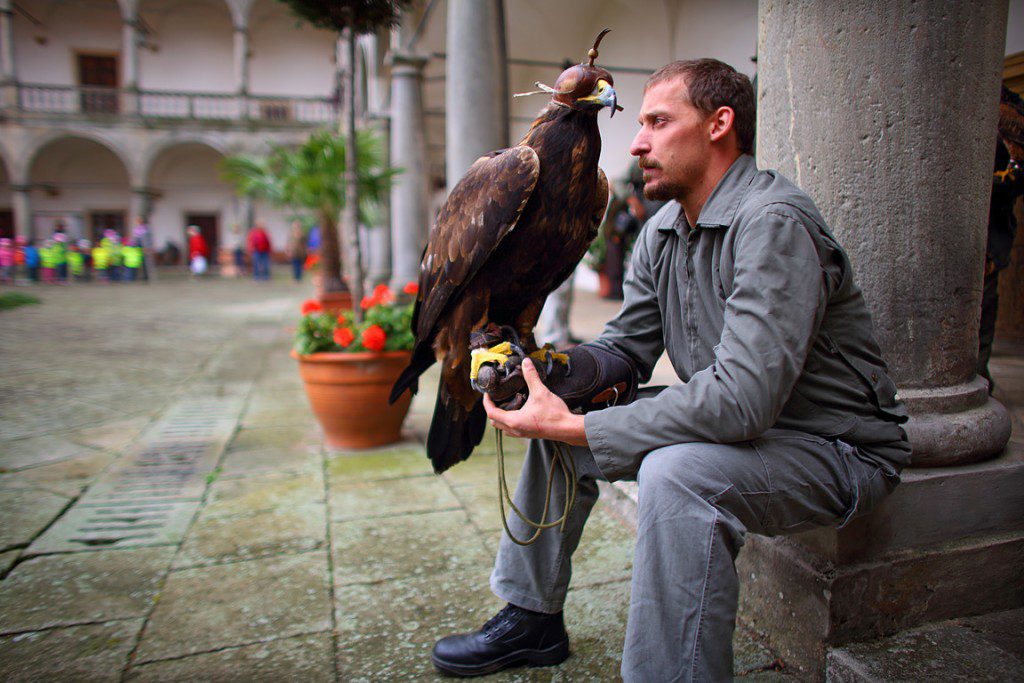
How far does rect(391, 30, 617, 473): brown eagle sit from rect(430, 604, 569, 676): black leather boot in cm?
45

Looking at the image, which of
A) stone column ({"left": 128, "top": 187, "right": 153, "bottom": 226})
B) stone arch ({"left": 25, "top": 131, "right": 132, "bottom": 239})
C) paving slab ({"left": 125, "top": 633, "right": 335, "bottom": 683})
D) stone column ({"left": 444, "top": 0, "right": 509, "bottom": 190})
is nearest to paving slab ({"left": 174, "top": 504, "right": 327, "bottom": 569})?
paving slab ({"left": 125, "top": 633, "right": 335, "bottom": 683})

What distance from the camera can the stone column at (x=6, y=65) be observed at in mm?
22000

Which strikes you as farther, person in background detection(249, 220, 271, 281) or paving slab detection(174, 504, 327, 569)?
person in background detection(249, 220, 271, 281)

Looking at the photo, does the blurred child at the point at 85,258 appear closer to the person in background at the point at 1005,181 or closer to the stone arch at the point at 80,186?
the stone arch at the point at 80,186

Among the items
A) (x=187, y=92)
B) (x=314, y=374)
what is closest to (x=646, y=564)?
(x=314, y=374)

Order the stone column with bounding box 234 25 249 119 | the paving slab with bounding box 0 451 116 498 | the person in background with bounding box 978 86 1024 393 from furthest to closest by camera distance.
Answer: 1. the stone column with bounding box 234 25 249 119
2. the paving slab with bounding box 0 451 116 498
3. the person in background with bounding box 978 86 1024 393

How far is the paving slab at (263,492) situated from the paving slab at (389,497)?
0.12 m

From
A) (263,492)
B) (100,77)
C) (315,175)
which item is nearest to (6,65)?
(100,77)

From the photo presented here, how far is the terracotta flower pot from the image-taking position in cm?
351

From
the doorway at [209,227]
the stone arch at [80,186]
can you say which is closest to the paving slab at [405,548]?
the stone arch at [80,186]

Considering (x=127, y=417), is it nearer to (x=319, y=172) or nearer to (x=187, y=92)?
(x=319, y=172)

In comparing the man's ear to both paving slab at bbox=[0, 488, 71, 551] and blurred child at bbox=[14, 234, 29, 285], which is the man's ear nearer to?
paving slab at bbox=[0, 488, 71, 551]

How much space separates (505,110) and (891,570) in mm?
3880

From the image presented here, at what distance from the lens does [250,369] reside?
6.28 m
